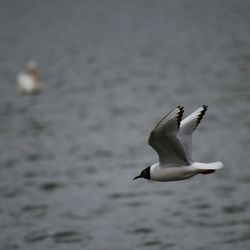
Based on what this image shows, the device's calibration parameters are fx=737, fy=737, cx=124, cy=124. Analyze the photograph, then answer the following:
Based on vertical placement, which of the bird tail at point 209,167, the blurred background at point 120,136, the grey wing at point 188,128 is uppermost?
the blurred background at point 120,136

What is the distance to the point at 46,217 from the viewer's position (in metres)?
14.8

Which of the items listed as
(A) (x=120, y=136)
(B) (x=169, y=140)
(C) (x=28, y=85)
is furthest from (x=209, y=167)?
(C) (x=28, y=85)

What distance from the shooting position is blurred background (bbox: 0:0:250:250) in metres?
13.8

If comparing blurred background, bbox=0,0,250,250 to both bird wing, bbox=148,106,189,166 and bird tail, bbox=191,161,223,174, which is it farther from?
bird tail, bbox=191,161,223,174

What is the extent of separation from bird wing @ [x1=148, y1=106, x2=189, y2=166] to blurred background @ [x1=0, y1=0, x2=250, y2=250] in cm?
510

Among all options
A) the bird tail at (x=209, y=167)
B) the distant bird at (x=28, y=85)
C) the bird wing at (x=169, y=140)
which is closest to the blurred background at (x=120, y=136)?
the distant bird at (x=28, y=85)

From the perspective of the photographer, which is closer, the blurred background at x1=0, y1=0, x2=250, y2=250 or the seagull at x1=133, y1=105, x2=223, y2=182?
the seagull at x1=133, y1=105, x2=223, y2=182

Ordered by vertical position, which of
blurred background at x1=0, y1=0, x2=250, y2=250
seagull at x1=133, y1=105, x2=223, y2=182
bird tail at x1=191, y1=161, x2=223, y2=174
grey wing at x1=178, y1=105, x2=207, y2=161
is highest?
blurred background at x1=0, y1=0, x2=250, y2=250

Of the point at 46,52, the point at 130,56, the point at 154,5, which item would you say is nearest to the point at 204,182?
the point at 130,56

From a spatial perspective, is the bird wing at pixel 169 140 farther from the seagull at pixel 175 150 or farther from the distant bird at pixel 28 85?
the distant bird at pixel 28 85

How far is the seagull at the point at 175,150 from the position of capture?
7.17 m

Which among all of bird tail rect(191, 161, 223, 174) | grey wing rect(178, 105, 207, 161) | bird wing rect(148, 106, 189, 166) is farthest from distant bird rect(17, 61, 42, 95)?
bird tail rect(191, 161, 223, 174)

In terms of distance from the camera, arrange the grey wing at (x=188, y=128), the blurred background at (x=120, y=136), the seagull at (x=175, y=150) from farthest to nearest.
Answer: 1. the blurred background at (x=120, y=136)
2. the grey wing at (x=188, y=128)
3. the seagull at (x=175, y=150)

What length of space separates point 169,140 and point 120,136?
12.6m
